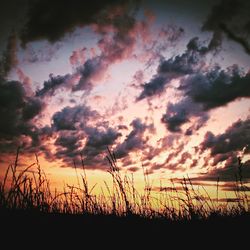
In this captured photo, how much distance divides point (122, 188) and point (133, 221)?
64.0 inches

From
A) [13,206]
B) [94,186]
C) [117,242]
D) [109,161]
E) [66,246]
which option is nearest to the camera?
[66,246]

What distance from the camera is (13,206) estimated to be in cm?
335

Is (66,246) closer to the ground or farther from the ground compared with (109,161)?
closer to the ground

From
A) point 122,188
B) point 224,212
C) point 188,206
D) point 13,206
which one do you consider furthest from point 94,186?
point 224,212

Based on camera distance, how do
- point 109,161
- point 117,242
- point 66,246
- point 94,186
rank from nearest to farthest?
point 66,246
point 117,242
point 109,161
point 94,186

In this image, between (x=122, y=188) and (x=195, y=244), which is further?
(x=122, y=188)

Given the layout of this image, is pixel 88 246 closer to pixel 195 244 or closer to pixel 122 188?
pixel 195 244

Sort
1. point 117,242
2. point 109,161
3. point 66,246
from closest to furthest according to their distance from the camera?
point 66,246 < point 117,242 < point 109,161

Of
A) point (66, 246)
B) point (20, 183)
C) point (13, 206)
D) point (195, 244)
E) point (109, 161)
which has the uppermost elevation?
point (109, 161)

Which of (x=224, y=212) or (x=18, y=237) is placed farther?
(x=224, y=212)

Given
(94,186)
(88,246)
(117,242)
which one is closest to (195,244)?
(117,242)

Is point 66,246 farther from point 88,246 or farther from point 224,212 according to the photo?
point 224,212

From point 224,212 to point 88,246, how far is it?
13.1 feet

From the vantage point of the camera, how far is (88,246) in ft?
8.14
